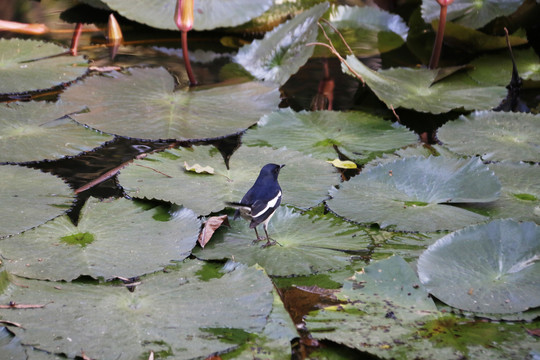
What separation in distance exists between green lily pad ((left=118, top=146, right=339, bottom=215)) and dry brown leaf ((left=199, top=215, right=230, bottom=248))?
0.20 ft

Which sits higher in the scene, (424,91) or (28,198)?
(424,91)

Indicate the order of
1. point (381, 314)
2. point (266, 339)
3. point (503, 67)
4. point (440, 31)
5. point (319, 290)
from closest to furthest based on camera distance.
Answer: point (266, 339) → point (381, 314) → point (319, 290) → point (440, 31) → point (503, 67)

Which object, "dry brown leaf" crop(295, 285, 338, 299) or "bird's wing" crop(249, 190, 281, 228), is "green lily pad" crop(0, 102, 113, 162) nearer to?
"bird's wing" crop(249, 190, 281, 228)

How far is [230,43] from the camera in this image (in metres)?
4.79

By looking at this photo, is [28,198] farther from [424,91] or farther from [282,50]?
[424,91]

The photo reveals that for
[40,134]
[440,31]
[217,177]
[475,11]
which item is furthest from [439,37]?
[40,134]

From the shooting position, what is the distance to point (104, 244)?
220cm

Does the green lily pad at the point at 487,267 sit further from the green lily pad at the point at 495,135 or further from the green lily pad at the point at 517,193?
the green lily pad at the point at 495,135

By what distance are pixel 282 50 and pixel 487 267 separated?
7.48 feet

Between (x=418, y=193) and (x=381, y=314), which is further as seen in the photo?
(x=418, y=193)

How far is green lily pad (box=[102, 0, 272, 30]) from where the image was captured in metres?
4.30

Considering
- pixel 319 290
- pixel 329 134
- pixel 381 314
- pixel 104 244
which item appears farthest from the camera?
pixel 329 134

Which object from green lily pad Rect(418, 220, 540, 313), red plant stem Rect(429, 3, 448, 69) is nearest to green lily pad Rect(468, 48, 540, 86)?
red plant stem Rect(429, 3, 448, 69)

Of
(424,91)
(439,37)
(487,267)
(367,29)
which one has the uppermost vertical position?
(439,37)
